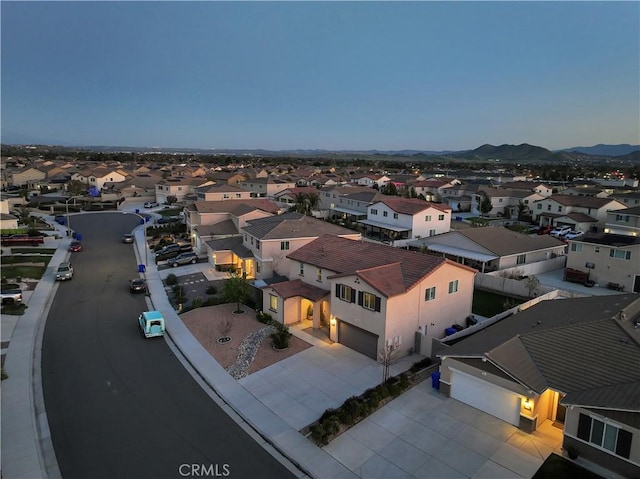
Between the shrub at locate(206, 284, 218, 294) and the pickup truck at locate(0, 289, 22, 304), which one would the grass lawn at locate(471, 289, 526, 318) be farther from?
the pickup truck at locate(0, 289, 22, 304)

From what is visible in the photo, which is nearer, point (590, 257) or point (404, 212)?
point (590, 257)

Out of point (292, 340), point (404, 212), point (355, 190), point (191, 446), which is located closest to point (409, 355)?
point (292, 340)

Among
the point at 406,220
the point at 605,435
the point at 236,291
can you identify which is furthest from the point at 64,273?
the point at 605,435

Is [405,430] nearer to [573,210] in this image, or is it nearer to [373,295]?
[373,295]

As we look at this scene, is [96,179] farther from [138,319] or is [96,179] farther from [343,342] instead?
[343,342]

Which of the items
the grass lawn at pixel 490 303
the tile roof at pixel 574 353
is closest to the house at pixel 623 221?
the grass lawn at pixel 490 303

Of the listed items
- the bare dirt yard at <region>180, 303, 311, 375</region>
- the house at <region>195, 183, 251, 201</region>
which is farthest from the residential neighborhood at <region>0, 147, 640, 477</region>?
the house at <region>195, 183, 251, 201</region>
